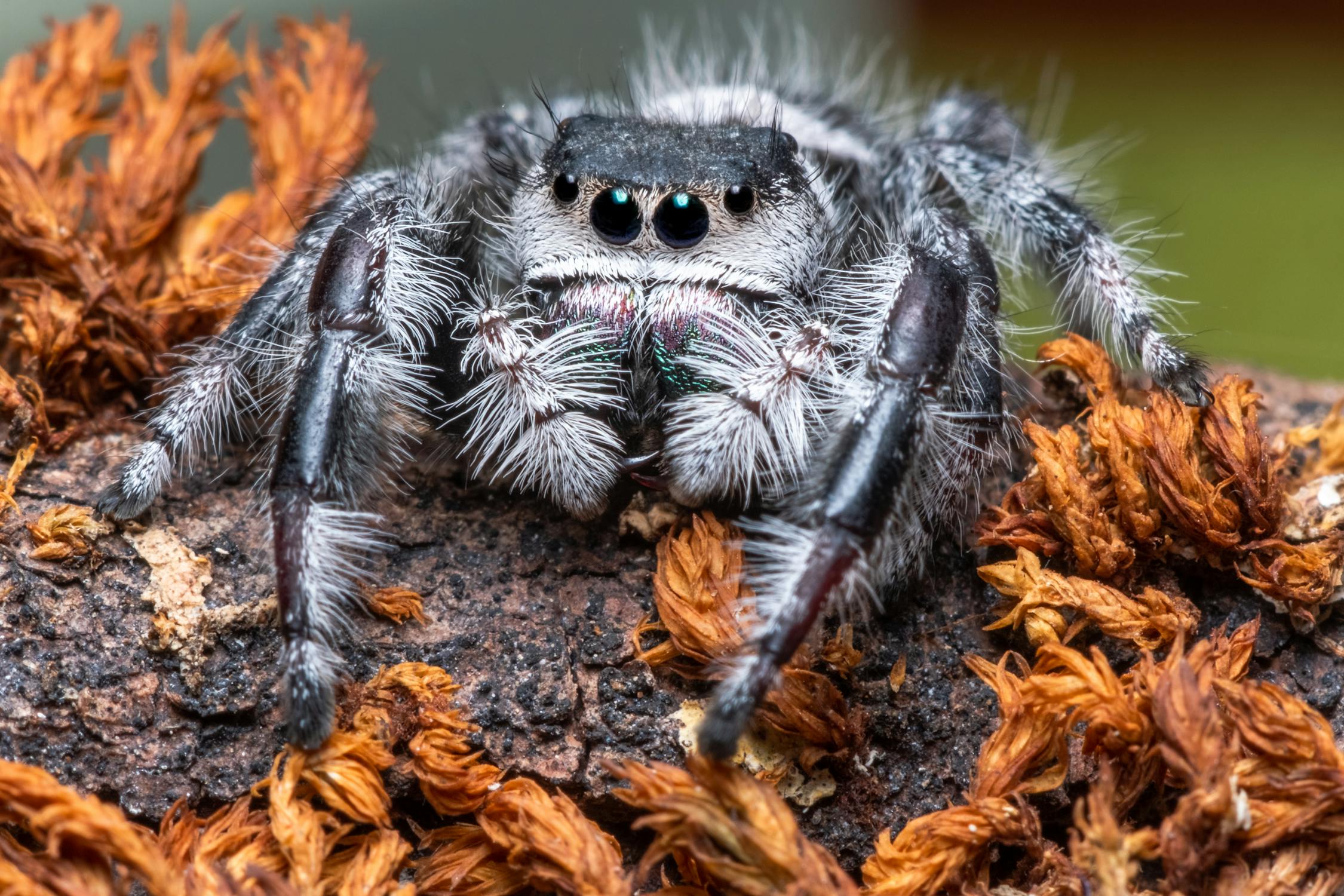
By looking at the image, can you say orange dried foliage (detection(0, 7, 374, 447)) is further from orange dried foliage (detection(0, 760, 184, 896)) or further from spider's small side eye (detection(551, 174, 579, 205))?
orange dried foliage (detection(0, 760, 184, 896))

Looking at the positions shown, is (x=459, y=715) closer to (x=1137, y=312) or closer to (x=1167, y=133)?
(x=1137, y=312)

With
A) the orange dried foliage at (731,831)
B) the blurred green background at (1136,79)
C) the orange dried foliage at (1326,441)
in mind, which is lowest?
the orange dried foliage at (731,831)

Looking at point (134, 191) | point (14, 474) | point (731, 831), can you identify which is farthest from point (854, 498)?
point (134, 191)

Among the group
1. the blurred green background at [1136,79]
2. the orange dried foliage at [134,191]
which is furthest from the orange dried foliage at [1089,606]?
the blurred green background at [1136,79]

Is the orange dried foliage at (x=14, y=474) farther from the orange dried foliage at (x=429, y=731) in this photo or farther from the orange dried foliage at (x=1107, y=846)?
the orange dried foliage at (x=1107, y=846)

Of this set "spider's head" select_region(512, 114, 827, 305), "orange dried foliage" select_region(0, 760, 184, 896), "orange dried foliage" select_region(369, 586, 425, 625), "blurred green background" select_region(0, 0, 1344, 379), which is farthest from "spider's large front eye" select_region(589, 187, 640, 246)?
"blurred green background" select_region(0, 0, 1344, 379)

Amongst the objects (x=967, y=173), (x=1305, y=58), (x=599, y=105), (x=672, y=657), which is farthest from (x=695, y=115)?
(x=1305, y=58)

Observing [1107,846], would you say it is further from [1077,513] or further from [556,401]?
[556,401]
